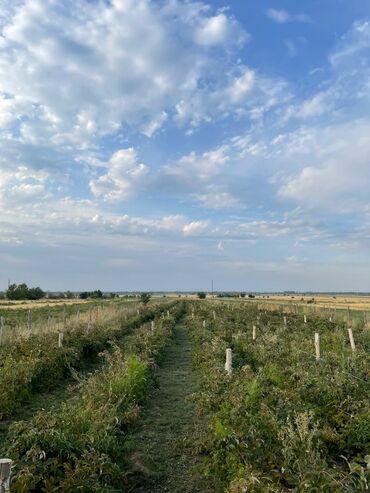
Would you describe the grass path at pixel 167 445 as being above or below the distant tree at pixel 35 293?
below

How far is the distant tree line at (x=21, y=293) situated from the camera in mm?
101000

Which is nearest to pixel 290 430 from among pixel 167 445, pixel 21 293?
pixel 167 445

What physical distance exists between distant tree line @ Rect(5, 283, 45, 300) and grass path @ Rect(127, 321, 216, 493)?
96.9 meters

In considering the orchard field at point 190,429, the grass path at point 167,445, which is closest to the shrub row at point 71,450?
the orchard field at point 190,429

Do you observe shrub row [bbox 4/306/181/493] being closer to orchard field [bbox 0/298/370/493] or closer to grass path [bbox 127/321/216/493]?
orchard field [bbox 0/298/370/493]

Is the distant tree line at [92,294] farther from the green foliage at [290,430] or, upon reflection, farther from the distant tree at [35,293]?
the green foliage at [290,430]

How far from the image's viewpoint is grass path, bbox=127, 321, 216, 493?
19.5ft

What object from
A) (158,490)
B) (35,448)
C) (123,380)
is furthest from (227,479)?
(123,380)

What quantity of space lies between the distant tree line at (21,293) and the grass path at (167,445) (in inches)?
3814

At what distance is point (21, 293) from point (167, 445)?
336ft

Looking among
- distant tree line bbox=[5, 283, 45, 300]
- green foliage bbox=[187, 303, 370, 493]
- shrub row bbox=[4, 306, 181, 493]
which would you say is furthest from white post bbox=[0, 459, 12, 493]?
distant tree line bbox=[5, 283, 45, 300]

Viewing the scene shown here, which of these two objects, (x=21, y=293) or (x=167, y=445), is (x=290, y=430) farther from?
(x=21, y=293)

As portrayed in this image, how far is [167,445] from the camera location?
293 inches

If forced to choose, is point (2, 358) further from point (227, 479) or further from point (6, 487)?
point (6, 487)
